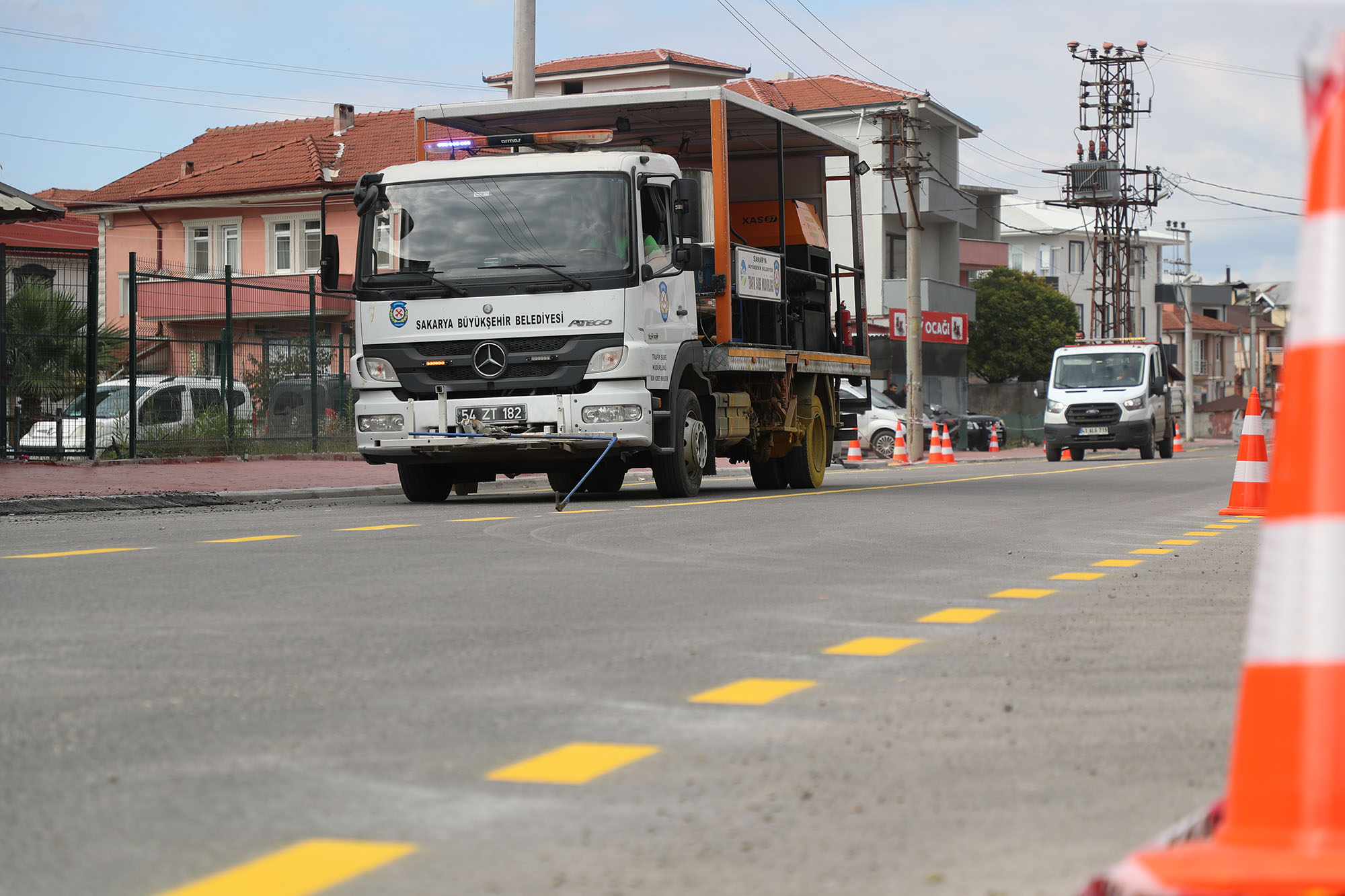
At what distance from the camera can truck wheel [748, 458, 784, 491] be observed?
63.8 ft

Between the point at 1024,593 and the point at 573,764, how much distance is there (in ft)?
14.6

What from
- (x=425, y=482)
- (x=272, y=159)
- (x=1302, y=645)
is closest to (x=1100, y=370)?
(x=425, y=482)

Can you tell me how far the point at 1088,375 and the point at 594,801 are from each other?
36291 mm

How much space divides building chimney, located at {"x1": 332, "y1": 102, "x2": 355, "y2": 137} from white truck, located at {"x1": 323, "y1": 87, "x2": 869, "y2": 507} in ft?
138

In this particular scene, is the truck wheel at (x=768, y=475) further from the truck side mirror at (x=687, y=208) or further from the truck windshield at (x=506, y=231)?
the truck windshield at (x=506, y=231)

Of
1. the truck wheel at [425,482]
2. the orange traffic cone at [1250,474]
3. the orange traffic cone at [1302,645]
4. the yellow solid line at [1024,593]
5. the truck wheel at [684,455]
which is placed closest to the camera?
the orange traffic cone at [1302,645]

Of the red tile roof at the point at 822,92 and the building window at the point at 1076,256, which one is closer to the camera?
the red tile roof at the point at 822,92

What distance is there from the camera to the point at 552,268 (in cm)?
1531

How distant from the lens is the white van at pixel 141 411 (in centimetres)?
2105

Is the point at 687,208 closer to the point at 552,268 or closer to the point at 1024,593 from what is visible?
the point at 552,268

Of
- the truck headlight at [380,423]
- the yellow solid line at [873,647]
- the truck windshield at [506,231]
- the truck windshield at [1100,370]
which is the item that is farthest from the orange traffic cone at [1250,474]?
the truck windshield at [1100,370]

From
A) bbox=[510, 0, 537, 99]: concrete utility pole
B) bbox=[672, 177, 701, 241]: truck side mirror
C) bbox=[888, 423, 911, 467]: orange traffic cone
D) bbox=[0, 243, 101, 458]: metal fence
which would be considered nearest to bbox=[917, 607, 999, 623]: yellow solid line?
bbox=[672, 177, 701, 241]: truck side mirror

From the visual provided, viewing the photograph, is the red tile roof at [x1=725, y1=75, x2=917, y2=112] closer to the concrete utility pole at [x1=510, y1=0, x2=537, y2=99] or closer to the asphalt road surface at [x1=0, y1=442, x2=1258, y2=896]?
the concrete utility pole at [x1=510, y1=0, x2=537, y2=99]

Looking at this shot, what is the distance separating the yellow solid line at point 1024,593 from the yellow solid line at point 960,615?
60 centimetres
